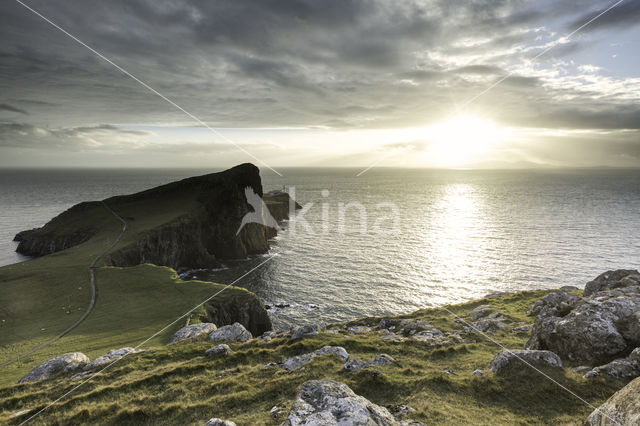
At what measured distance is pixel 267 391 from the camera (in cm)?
1695

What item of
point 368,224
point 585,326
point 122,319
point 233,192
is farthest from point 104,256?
point 368,224

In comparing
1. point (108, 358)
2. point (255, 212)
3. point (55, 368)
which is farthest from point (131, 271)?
point (255, 212)

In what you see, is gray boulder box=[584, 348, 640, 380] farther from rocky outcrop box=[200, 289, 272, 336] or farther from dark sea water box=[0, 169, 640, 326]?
rocky outcrop box=[200, 289, 272, 336]

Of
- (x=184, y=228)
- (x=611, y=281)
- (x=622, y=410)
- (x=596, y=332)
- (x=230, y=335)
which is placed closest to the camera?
(x=622, y=410)

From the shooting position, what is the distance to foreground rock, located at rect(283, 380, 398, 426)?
1093cm

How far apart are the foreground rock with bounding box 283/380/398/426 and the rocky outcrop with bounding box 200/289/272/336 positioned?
3072 centimetres

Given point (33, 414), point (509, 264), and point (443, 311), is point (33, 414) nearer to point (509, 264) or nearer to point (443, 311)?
point (443, 311)

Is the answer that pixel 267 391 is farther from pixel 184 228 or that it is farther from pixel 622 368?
pixel 184 228

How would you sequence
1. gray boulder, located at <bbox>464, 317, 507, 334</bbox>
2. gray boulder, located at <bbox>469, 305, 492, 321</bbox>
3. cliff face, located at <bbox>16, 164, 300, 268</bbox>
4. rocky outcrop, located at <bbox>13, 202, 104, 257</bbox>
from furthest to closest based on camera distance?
rocky outcrop, located at <bbox>13, 202, 104, 257</bbox> < cliff face, located at <bbox>16, 164, 300, 268</bbox> < gray boulder, located at <bbox>469, 305, 492, 321</bbox> < gray boulder, located at <bbox>464, 317, 507, 334</bbox>

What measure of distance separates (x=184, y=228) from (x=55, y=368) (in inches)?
2407

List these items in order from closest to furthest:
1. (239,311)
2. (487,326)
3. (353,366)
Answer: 1. (353,366)
2. (487,326)
3. (239,311)

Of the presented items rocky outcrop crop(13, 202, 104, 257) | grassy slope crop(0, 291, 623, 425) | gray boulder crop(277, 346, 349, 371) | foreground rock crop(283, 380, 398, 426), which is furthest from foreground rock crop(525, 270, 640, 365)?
rocky outcrop crop(13, 202, 104, 257)

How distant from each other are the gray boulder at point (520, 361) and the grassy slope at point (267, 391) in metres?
0.53

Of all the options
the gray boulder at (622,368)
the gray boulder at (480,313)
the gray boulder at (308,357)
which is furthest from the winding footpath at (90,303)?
the gray boulder at (480,313)
